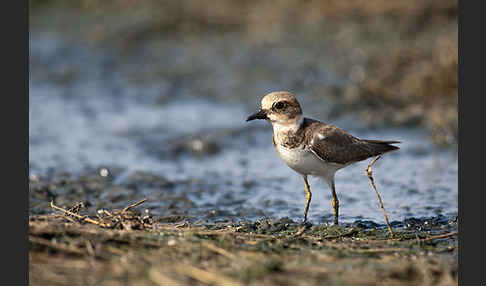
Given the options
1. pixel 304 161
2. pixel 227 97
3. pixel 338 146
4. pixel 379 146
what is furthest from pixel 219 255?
pixel 227 97

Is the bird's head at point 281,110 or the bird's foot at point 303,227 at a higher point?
the bird's head at point 281,110

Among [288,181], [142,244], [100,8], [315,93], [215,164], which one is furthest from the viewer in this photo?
[100,8]

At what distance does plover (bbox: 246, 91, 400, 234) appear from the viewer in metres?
6.02

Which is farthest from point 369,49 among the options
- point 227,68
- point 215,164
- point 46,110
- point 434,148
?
point 46,110

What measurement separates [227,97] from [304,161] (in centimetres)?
582

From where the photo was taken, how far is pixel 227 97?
38.4 feet

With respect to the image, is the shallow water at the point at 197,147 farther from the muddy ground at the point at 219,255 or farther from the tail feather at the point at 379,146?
the muddy ground at the point at 219,255

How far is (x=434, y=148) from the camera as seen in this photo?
9.29m

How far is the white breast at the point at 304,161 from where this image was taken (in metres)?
6.01

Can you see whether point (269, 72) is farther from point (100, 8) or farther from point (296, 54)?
point (100, 8)

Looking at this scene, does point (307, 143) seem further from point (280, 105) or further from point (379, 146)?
point (379, 146)

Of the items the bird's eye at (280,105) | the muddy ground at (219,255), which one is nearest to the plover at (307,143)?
the bird's eye at (280,105)

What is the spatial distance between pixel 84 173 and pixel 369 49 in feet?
20.2

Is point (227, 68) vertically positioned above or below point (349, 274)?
above
